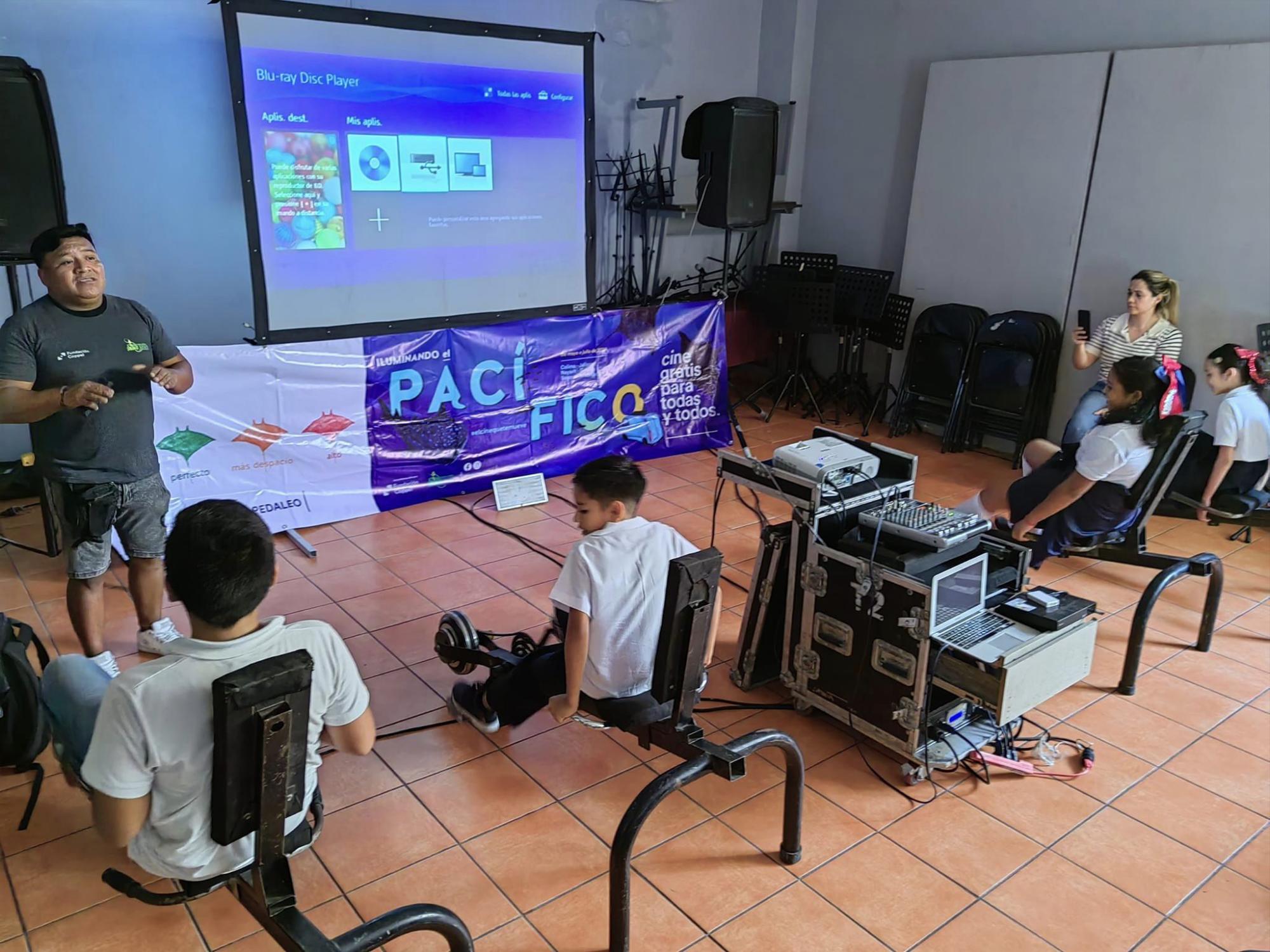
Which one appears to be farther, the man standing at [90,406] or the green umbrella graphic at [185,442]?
the green umbrella graphic at [185,442]

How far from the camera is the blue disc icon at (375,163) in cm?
443

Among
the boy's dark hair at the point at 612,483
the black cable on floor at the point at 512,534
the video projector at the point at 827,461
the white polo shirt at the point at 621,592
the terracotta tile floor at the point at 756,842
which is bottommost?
the terracotta tile floor at the point at 756,842

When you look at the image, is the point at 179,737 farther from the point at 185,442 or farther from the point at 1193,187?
the point at 1193,187

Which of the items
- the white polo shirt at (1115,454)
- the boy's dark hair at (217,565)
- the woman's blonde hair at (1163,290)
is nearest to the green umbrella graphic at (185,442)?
the boy's dark hair at (217,565)

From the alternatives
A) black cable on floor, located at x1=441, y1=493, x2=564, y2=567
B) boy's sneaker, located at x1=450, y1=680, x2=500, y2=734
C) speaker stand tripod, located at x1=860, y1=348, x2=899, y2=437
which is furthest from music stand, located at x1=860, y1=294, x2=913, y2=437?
boy's sneaker, located at x1=450, y1=680, x2=500, y2=734

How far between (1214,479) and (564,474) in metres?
3.16

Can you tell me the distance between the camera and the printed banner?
415 cm

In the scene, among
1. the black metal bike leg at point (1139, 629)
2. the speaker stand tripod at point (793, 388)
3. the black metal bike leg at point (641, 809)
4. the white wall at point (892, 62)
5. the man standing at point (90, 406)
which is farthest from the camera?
the speaker stand tripod at point (793, 388)

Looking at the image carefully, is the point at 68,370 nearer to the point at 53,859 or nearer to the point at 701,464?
the point at 53,859

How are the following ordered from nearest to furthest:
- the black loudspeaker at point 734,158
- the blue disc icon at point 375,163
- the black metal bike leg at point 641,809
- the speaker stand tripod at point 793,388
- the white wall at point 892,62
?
the black metal bike leg at point 641,809, the blue disc icon at point 375,163, the white wall at point 892,62, the black loudspeaker at point 734,158, the speaker stand tripod at point 793,388

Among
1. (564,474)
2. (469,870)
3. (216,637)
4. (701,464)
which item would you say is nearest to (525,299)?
(564,474)

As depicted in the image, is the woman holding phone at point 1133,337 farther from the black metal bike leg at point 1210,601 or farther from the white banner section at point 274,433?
the white banner section at point 274,433

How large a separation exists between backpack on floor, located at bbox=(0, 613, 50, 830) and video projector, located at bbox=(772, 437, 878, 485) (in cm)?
209

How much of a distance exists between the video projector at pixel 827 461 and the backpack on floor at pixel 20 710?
209cm
